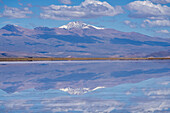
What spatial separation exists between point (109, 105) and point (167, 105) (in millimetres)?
2899

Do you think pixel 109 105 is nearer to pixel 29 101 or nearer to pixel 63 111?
pixel 63 111

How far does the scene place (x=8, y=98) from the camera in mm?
20984

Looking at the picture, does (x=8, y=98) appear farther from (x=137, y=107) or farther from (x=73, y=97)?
(x=137, y=107)

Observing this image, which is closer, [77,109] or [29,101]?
[77,109]

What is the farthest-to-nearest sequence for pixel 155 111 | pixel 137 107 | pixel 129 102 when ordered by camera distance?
1. pixel 129 102
2. pixel 137 107
3. pixel 155 111

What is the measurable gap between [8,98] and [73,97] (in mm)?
3936

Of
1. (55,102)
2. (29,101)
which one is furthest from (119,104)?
(29,101)

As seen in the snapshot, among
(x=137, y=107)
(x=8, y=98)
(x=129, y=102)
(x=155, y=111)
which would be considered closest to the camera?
(x=155, y=111)

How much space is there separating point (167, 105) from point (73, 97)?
6.08 m

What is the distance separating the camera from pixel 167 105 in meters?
17.3

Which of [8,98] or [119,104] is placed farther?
[8,98]

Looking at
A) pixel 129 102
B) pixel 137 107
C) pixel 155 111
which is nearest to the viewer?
pixel 155 111

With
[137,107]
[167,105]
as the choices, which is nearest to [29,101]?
[137,107]

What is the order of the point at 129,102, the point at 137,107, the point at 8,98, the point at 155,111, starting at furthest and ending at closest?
the point at 8,98
the point at 129,102
the point at 137,107
the point at 155,111
